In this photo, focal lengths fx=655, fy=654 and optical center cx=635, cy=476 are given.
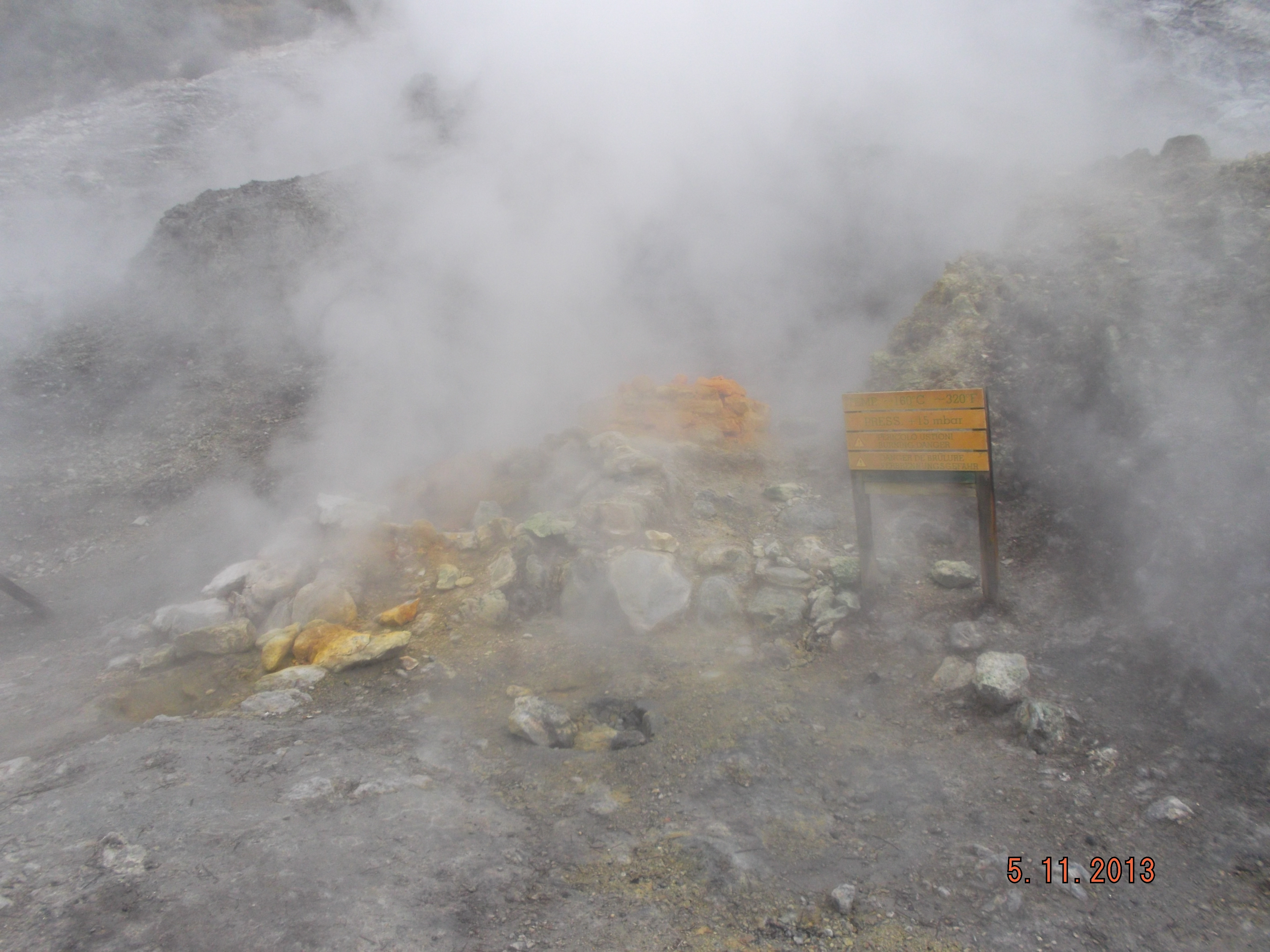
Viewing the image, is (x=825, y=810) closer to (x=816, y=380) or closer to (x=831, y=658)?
(x=831, y=658)

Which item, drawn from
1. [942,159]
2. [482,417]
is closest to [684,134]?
[942,159]

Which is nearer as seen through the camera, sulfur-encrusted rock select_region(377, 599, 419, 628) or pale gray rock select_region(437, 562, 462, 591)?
sulfur-encrusted rock select_region(377, 599, 419, 628)

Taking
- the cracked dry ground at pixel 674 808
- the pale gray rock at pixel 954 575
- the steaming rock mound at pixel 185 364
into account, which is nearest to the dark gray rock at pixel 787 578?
the cracked dry ground at pixel 674 808

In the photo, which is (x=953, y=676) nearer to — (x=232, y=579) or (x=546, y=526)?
(x=546, y=526)

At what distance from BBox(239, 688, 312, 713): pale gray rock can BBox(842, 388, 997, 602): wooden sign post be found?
3034 mm

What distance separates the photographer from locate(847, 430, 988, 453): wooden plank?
3.05 m

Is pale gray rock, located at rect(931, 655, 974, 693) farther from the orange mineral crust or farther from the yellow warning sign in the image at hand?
the orange mineral crust

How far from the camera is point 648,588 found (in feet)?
12.5

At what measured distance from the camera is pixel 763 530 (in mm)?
4566

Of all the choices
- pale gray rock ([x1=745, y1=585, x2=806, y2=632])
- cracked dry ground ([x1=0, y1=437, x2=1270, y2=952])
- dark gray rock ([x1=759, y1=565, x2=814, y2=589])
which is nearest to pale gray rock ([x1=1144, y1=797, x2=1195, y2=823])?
cracked dry ground ([x1=0, y1=437, x2=1270, y2=952])

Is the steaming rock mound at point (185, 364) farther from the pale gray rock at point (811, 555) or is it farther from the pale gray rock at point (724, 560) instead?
the pale gray rock at point (811, 555)

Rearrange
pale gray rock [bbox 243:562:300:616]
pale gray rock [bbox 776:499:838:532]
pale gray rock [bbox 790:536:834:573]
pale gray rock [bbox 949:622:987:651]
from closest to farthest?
pale gray rock [bbox 949:622:987:651] → pale gray rock [bbox 790:536:834:573] → pale gray rock [bbox 243:562:300:616] → pale gray rock [bbox 776:499:838:532]

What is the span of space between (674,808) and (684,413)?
3.96 m

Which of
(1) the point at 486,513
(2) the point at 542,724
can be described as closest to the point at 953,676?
(2) the point at 542,724
